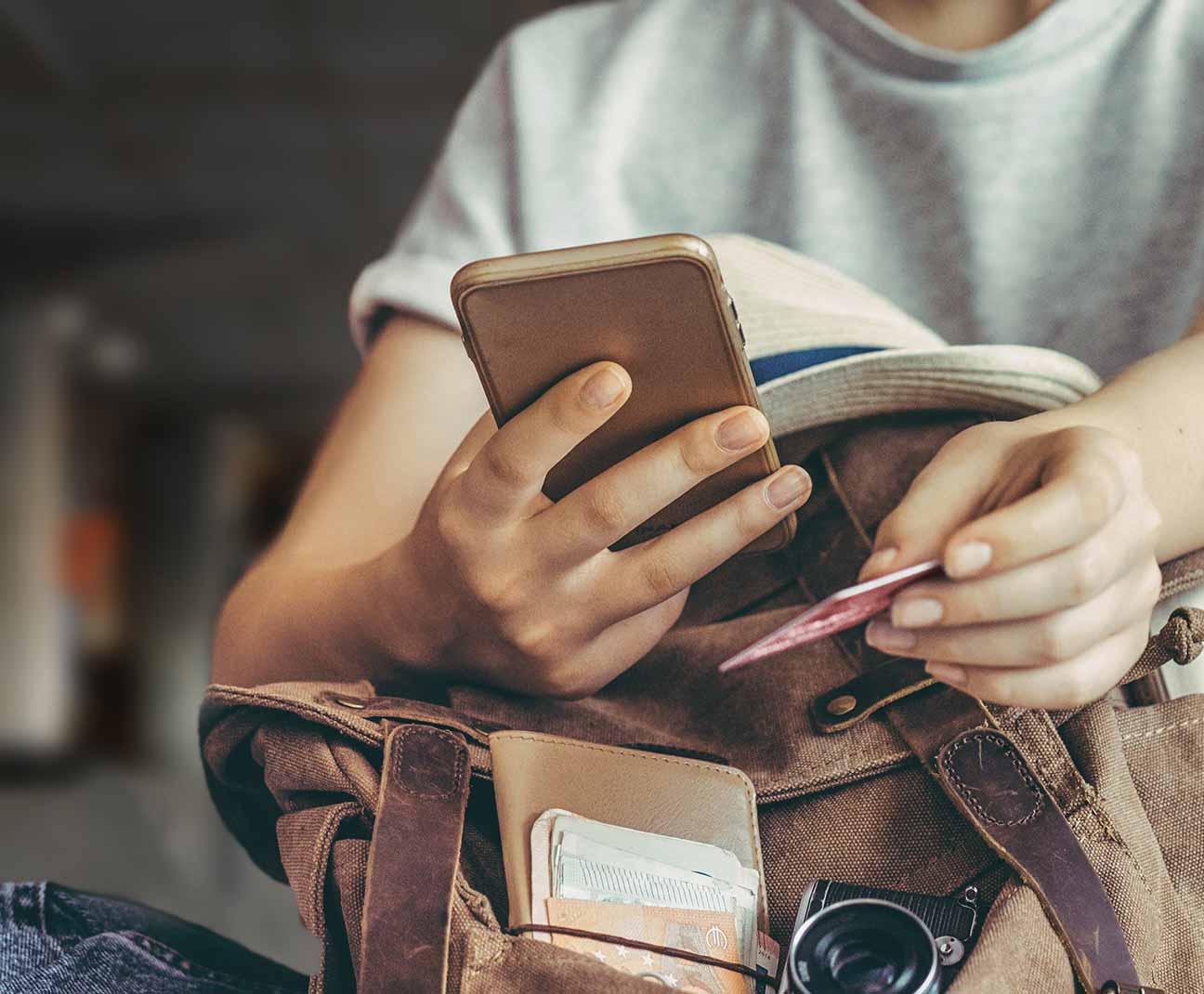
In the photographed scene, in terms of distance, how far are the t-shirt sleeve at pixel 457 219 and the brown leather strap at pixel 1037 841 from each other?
0.47 metres

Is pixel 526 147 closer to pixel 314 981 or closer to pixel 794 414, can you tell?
pixel 794 414

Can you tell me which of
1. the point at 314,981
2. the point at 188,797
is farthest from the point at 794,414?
the point at 188,797

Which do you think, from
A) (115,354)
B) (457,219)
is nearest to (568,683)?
(457,219)

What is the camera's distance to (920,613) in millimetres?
425

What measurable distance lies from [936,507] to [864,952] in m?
0.18

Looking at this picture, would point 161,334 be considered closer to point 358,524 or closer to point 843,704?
point 358,524

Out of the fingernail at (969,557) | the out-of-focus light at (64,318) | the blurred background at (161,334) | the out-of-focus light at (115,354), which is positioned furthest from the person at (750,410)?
the out-of-focus light at (115,354)

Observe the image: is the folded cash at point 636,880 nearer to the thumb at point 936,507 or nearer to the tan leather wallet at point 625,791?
the tan leather wallet at point 625,791

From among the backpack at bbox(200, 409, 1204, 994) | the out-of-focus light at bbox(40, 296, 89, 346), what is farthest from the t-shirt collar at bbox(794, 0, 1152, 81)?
the out-of-focus light at bbox(40, 296, 89, 346)

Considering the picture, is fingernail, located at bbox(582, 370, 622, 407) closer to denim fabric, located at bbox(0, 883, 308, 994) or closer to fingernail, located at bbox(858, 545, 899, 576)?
fingernail, located at bbox(858, 545, 899, 576)

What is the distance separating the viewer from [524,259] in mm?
497

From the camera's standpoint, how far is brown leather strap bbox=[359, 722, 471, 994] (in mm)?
490

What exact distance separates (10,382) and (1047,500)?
286 inches

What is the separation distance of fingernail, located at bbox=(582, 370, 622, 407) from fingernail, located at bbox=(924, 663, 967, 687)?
0.17 meters
